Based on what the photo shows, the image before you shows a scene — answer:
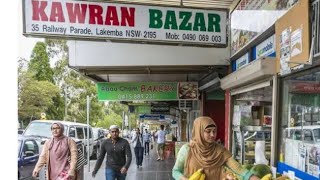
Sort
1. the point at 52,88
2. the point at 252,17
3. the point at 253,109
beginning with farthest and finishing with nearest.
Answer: the point at 52,88, the point at 253,109, the point at 252,17

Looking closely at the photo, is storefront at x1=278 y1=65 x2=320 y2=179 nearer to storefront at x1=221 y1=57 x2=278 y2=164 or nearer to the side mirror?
storefront at x1=221 y1=57 x2=278 y2=164

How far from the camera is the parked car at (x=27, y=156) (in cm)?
1075

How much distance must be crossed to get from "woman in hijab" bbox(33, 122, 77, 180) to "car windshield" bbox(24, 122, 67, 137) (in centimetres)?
844

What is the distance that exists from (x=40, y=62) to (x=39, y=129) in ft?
97.6

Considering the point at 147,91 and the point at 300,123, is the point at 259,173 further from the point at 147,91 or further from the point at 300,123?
the point at 147,91

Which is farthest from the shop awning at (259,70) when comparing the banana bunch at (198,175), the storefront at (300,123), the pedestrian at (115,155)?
the banana bunch at (198,175)

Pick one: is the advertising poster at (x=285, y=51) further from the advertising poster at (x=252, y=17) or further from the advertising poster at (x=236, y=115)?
the advertising poster at (x=236, y=115)

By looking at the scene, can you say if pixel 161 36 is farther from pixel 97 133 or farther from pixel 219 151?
pixel 97 133

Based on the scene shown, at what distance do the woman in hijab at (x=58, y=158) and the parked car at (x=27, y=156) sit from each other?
4.03m

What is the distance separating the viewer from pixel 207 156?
3721mm

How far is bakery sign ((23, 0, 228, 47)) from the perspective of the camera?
227 inches

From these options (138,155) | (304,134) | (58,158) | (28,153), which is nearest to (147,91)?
(138,155)

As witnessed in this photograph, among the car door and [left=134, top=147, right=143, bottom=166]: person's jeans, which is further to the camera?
[left=134, top=147, right=143, bottom=166]: person's jeans

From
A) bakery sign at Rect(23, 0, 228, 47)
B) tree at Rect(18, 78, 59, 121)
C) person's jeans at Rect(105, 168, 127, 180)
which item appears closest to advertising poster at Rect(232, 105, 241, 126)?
person's jeans at Rect(105, 168, 127, 180)
